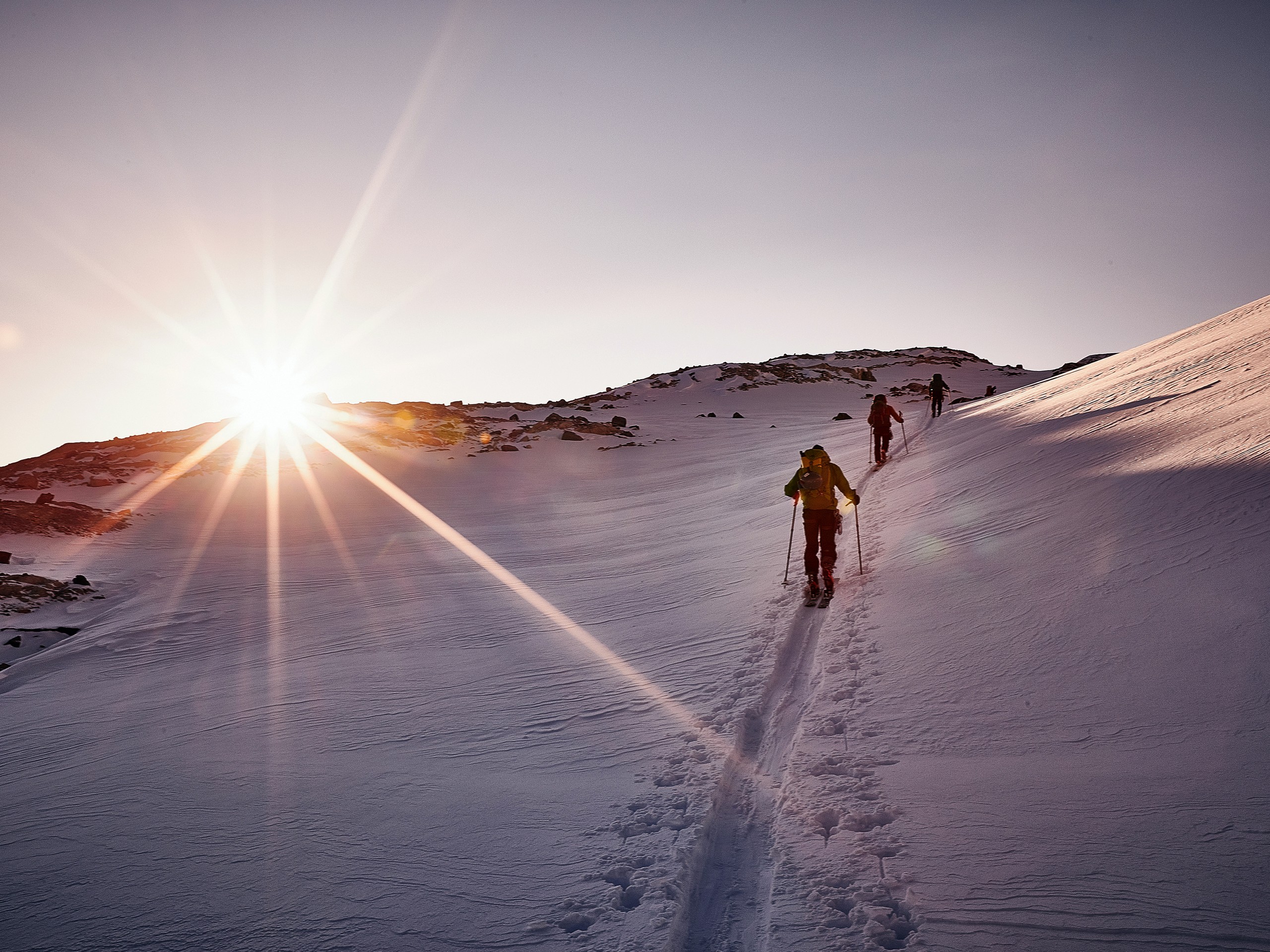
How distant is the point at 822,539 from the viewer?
25.6 ft

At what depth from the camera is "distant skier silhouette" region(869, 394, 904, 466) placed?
1513 cm

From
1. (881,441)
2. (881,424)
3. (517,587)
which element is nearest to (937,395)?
(881,441)

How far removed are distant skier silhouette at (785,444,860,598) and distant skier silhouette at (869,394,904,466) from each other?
7742mm

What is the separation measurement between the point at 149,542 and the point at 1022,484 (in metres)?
19.4

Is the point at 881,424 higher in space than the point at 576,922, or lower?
higher

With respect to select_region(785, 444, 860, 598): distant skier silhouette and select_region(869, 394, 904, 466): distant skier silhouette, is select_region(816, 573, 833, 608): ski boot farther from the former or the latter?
select_region(869, 394, 904, 466): distant skier silhouette

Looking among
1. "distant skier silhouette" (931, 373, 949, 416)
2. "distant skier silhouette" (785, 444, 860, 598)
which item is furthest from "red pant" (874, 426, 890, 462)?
"distant skier silhouette" (785, 444, 860, 598)

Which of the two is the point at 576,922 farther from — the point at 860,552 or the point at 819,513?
the point at 860,552

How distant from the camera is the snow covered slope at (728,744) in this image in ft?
9.85

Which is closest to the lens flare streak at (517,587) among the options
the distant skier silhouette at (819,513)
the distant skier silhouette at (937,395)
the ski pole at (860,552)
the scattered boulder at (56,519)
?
the distant skier silhouette at (819,513)

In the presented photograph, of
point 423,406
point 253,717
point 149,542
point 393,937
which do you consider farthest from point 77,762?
point 423,406

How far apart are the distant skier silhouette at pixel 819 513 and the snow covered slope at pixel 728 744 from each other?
450 mm

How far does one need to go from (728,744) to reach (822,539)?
12.6 feet

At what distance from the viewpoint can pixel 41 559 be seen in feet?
44.5
